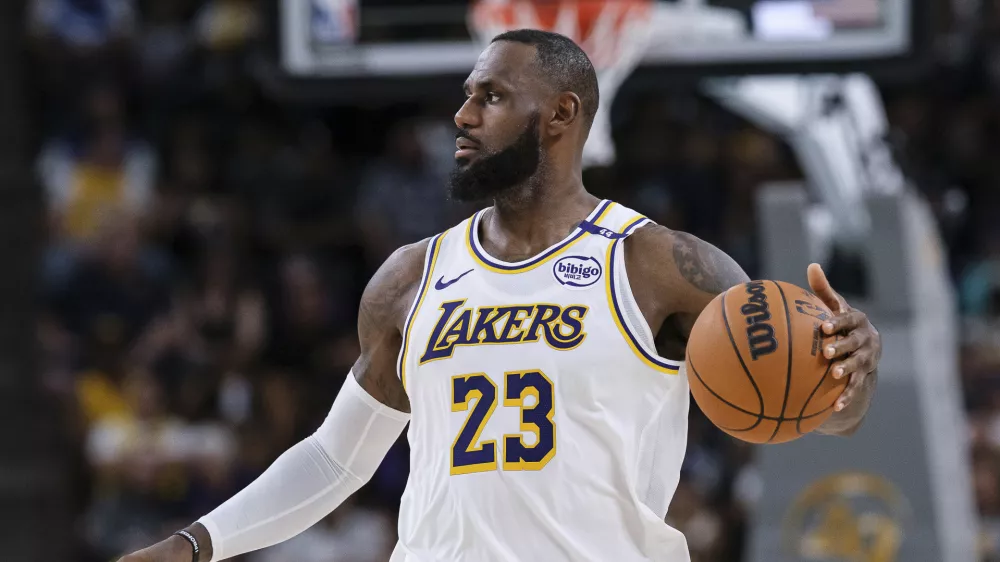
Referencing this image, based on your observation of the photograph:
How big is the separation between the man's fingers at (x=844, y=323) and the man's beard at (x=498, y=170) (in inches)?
37.1

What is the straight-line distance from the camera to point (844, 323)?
3.38 meters

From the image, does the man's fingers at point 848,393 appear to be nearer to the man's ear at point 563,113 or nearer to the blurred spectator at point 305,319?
the man's ear at point 563,113

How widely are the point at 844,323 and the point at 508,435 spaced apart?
2.76 feet

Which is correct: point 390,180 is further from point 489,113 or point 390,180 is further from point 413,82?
point 489,113

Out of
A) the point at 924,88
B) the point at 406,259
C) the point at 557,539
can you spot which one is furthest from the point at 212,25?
the point at 557,539

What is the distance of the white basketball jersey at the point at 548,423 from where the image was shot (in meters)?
3.57

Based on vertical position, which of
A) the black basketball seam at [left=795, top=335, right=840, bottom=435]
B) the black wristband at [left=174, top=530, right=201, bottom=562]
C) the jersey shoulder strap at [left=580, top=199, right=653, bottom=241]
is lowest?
the black wristband at [left=174, top=530, right=201, bottom=562]

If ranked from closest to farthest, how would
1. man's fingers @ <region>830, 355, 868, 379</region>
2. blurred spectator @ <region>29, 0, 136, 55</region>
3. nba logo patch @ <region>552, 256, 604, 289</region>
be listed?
1. man's fingers @ <region>830, 355, 868, 379</region>
2. nba logo patch @ <region>552, 256, 604, 289</region>
3. blurred spectator @ <region>29, 0, 136, 55</region>

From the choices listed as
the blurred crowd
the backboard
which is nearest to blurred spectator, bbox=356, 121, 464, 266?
the blurred crowd

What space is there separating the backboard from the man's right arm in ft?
11.3

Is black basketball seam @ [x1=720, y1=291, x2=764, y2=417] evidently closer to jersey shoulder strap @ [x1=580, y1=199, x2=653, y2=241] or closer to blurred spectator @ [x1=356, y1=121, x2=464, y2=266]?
jersey shoulder strap @ [x1=580, y1=199, x2=653, y2=241]

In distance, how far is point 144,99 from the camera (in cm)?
1184

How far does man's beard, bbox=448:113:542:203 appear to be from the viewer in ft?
12.7

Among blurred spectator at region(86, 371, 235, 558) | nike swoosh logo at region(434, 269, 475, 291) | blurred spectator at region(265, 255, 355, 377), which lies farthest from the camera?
blurred spectator at region(265, 255, 355, 377)
